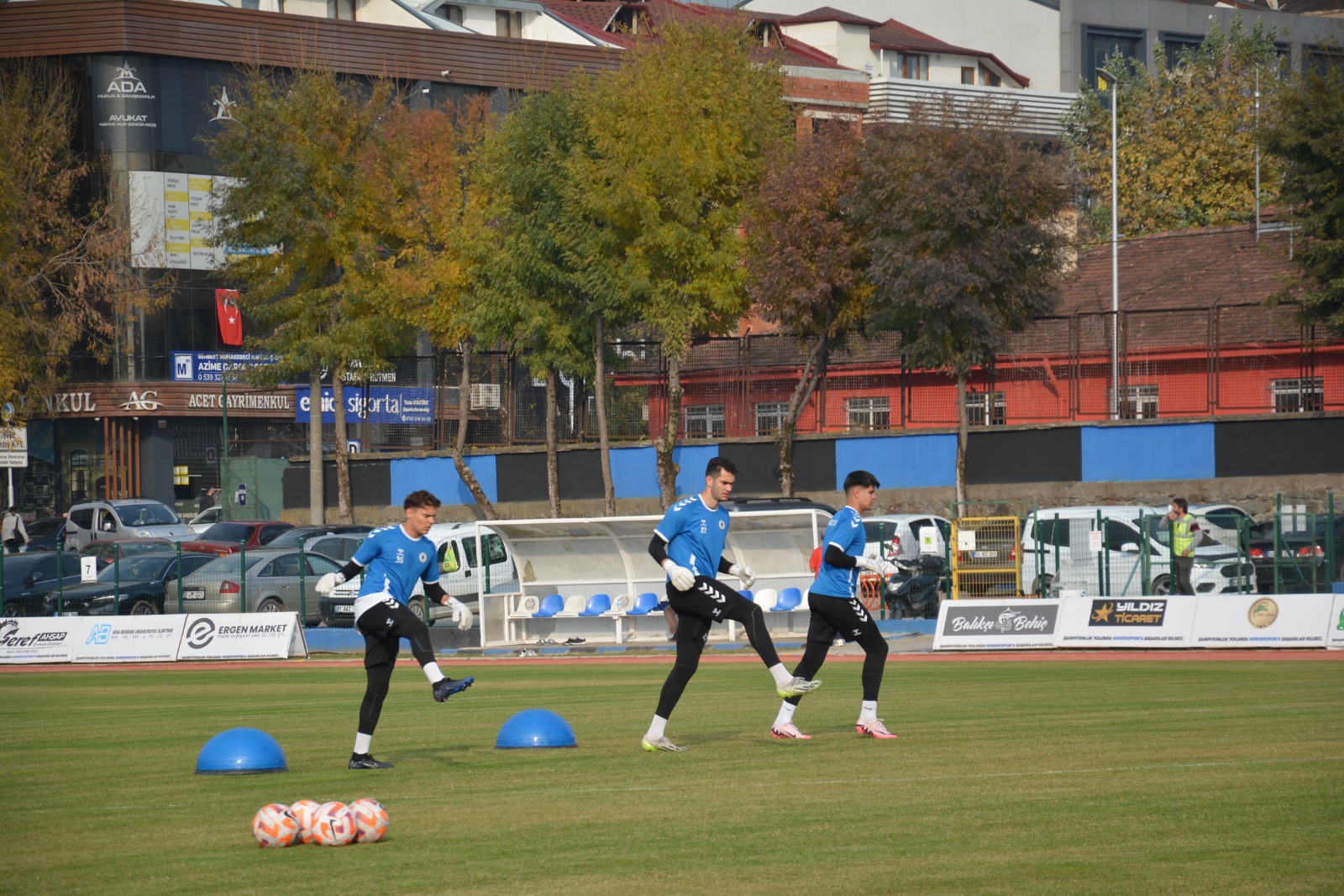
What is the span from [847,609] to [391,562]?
3.75 metres

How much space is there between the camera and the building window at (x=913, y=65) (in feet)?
261

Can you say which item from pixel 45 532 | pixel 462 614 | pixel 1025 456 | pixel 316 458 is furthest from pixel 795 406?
pixel 462 614

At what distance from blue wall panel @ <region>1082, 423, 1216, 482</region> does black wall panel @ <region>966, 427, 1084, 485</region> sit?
32 cm

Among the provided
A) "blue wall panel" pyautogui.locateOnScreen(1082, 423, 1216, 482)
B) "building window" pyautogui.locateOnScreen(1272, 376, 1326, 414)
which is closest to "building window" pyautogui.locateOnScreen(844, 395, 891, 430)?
"blue wall panel" pyautogui.locateOnScreen(1082, 423, 1216, 482)

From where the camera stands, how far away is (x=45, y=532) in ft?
175

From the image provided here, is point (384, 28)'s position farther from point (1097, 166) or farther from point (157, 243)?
point (1097, 166)

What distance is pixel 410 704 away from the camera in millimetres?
19531

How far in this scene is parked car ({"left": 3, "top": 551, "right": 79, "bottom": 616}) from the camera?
3578 centimetres

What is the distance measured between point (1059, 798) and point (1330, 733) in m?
4.48

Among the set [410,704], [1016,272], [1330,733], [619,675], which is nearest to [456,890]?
[1330,733]

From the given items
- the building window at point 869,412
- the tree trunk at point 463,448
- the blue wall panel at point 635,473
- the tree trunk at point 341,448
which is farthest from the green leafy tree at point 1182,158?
the tree trunk at point 341,448

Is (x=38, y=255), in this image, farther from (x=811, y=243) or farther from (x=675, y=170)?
(x=811, y=243)

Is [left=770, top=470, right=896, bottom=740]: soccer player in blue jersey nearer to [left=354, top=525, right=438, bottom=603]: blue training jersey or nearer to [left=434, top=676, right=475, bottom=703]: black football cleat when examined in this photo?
[left=434, top=676, right=475, bottom=703]: black football cleat

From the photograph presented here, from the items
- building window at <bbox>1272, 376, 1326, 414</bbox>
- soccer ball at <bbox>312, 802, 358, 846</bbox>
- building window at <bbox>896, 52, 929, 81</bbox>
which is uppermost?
building window at <bbox>896, 52, 929, 81</bbox>
